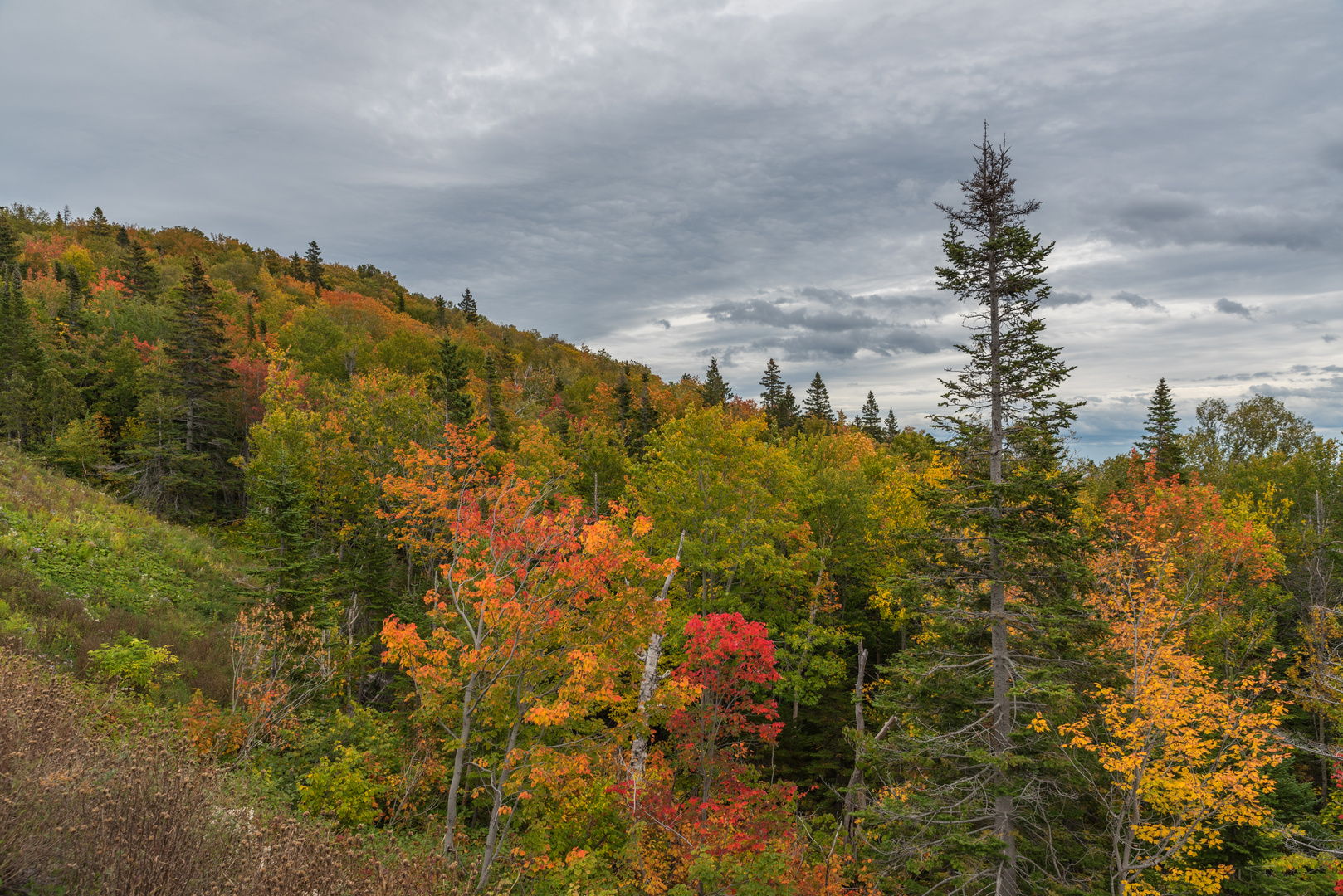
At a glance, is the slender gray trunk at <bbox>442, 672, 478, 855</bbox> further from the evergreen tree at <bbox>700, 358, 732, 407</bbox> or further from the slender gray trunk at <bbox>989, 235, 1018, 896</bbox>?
the evergreen tree at <bbox>700, 358, 732, 407</bbox>

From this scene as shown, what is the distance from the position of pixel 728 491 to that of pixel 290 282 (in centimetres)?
8874

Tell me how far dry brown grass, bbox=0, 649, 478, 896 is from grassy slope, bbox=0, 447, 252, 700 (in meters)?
8.63

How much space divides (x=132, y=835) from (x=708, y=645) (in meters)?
15.9

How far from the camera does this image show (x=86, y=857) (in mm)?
4859

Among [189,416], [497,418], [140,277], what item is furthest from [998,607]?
[140,277]

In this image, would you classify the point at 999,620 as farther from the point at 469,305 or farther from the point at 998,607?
the point at 469,305

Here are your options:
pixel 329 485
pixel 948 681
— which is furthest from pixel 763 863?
pixel 329 485

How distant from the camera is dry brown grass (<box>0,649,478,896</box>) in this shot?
4.79 meters

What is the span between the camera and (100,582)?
57.1ft

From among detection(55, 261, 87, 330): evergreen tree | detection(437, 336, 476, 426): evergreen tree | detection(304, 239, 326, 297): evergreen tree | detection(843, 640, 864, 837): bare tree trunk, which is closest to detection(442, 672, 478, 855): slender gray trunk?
detection(843, 640, 864, 837): bare tree trunk

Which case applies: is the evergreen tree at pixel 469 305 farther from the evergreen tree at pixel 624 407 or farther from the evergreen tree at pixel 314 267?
the evergreen tree at pixel 624 407

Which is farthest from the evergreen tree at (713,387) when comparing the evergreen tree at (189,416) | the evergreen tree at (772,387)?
the evergreen tree at (189,416)

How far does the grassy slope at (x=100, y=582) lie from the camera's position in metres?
14.2

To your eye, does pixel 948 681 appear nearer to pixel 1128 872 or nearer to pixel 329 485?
pixel 1128 872
